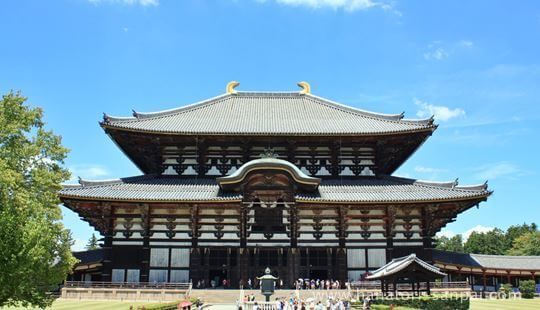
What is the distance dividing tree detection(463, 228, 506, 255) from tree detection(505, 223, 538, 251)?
1344 mm

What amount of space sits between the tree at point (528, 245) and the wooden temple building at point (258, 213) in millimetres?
68442

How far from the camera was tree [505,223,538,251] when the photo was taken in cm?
12034

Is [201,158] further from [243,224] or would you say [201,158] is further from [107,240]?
[107,240]

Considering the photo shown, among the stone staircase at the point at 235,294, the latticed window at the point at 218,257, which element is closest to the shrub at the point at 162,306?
the stone staircase at the point at 235,294

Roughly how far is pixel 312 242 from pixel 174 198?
11.8 metres

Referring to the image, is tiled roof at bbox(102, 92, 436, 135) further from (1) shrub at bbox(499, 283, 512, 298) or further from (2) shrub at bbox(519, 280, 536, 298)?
(2) shrub at bbox(519, 280, 536, 298)

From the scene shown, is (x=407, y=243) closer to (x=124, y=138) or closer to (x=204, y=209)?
(x=204, y=209)

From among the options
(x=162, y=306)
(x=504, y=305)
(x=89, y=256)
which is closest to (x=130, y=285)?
(x=89, y=256)

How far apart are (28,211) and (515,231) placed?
130 metres

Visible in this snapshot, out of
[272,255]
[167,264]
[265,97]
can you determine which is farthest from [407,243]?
[265,97]

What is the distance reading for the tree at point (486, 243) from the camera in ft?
382

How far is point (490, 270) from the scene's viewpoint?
47594mm

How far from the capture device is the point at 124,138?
4341 centimetres

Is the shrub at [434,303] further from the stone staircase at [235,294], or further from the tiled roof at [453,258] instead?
the tiled roof at [453,258]
